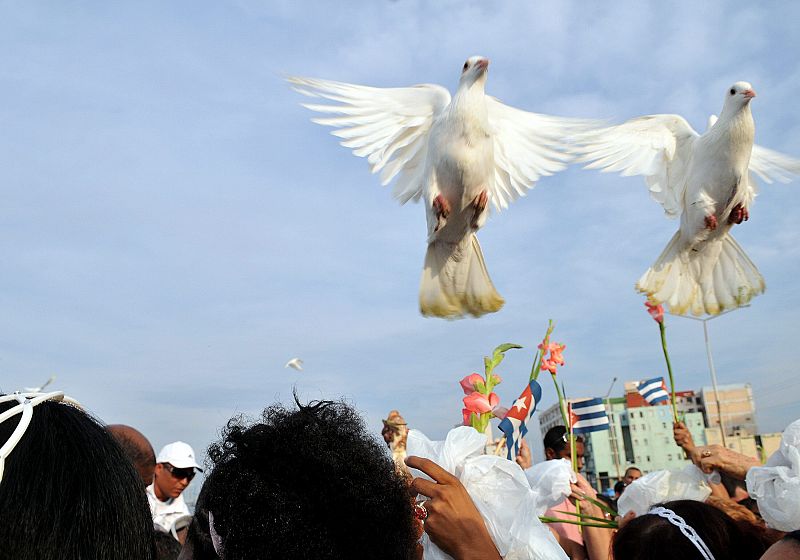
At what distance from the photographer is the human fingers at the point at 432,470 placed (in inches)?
71.0

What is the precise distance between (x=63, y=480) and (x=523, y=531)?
124cm

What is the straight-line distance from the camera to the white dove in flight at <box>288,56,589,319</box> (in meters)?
4.68

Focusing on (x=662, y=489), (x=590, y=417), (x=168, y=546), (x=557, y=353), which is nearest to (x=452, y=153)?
(x=557, y=353)

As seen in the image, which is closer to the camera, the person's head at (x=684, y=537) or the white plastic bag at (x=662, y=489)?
the person's head at (x=684, y=537)

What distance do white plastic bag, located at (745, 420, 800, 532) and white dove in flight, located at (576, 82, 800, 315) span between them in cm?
250

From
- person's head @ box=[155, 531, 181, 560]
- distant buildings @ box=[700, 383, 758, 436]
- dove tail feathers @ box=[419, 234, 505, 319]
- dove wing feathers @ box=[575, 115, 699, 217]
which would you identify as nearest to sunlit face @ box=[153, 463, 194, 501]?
person's head @ box=[155, 531, 181, 560]

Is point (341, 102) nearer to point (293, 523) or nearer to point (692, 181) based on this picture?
point (692, 181)

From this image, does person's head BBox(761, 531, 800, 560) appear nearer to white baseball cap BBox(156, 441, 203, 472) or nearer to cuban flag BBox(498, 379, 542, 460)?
cuban flag BBox(498, 379, 542, 460)

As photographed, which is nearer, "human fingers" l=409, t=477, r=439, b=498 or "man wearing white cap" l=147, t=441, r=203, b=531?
"human fingers" l=409, t=477, r=439, b=498

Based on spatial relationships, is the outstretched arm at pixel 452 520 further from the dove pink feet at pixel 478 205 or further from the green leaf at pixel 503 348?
the dove pink feet at pixel 478 205

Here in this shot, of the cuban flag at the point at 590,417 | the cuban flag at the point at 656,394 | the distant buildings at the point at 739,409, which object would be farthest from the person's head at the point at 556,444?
the distant buildings at the point at 739,409

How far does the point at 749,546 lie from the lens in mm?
2152

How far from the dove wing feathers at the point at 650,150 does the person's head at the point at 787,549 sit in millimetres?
4312

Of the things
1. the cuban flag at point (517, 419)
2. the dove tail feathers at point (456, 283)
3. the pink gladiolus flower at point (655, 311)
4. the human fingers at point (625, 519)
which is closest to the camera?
the human fingers at point (625, 519)
